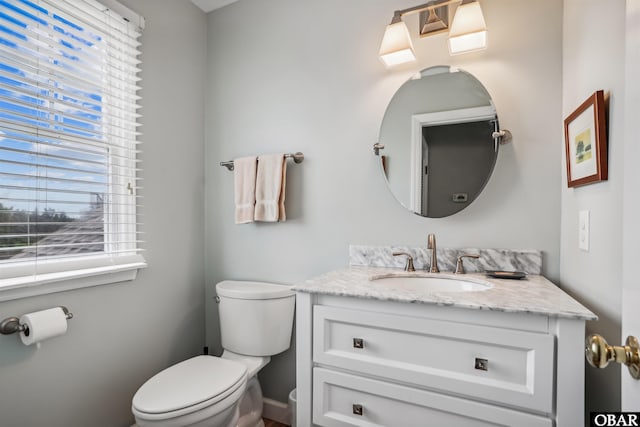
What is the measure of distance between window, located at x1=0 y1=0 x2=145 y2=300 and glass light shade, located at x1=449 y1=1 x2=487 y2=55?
1517mm

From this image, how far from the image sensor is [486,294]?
3.59 feet

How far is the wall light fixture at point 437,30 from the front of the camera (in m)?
1.40

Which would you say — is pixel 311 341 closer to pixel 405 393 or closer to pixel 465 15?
pixel 405 393

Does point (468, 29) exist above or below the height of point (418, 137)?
above

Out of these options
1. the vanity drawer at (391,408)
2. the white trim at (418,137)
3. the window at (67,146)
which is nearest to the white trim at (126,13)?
the window at (67,146)

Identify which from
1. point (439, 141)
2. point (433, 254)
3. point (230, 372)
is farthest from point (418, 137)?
point (230, 372)

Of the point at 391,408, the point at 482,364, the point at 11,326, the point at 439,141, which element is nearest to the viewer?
the point at 482,364

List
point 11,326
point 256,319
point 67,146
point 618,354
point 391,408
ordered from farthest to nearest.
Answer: point 256,319
point 67,146
point 11,326
point 391,408
point 618,354

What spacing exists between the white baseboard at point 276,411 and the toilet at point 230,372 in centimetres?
12

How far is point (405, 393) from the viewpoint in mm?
1077

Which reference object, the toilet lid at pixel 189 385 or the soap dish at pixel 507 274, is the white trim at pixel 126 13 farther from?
the soap dish at pixel 507 274

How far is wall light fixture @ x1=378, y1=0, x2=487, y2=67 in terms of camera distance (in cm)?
140

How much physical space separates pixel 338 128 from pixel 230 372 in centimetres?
127

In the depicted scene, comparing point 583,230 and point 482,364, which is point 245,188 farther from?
point 583,230
